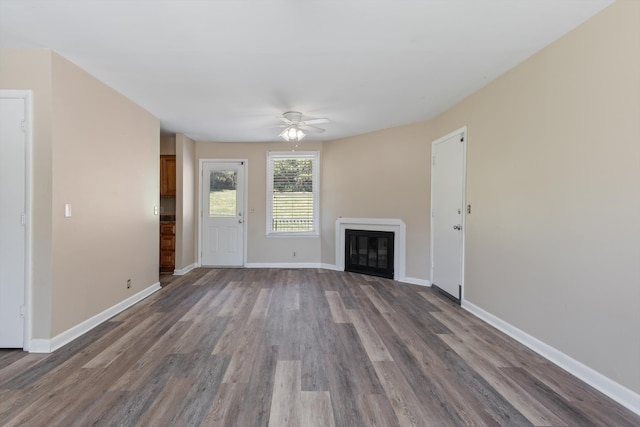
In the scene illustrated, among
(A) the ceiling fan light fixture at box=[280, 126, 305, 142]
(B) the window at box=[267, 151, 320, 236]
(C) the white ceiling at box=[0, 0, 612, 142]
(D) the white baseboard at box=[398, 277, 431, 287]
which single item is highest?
(C) the white ceiling at box=[0, 0, 612, 142]

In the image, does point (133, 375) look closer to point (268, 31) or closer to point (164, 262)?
point (268, 31)

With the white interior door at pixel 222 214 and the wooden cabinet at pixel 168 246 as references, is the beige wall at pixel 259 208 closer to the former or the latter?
the white interior door at pixel 222 214

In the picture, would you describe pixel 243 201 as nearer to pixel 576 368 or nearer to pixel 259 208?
pixel 259 208

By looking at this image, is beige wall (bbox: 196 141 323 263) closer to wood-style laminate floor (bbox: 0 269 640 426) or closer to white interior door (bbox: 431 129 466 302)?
white interior door (bbox: 431 129 466 302)

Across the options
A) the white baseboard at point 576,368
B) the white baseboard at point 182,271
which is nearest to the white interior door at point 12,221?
the white baseboard at point 182,271

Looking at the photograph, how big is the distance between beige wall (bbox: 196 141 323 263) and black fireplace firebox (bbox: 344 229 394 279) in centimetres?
71

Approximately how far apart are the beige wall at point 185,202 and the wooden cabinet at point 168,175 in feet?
0.65

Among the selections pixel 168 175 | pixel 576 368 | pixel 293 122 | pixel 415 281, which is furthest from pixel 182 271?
pixel 576 368

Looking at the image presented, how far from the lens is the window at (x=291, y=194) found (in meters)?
5.71

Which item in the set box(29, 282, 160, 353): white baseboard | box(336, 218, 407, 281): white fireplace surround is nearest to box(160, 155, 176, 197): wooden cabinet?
box(29, 282, 160, 353): white baseboard

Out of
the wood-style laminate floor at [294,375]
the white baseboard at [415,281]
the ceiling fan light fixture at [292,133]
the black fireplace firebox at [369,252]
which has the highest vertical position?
the ceiling fan light fixture at [292,133]

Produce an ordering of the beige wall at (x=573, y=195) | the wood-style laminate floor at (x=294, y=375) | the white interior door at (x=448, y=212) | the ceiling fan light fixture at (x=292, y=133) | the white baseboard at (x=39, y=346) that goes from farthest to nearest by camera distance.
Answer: the ceiling fan light fixture at (x=292, y=133)
the white interior door at (x=448, y=212)
the white baseboard at (x=39, y=346)
the beige wall at (x=573, y=195)
the wood-style laminate floor at (x=294, y=375)

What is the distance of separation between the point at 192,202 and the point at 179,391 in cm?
423

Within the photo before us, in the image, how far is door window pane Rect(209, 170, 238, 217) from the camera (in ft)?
18.7
